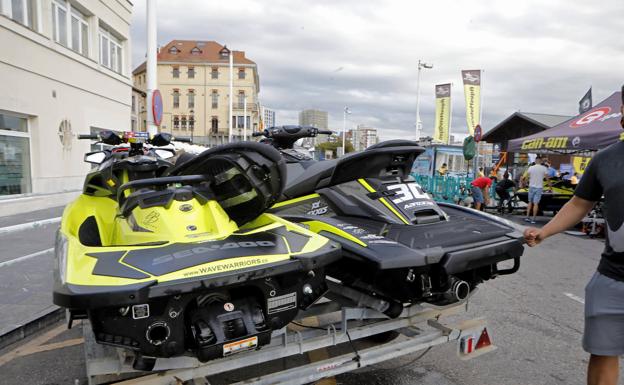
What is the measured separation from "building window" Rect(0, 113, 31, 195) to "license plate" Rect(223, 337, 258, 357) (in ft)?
37.4

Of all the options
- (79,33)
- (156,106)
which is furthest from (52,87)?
(156,106)

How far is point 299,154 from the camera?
A: 434cm

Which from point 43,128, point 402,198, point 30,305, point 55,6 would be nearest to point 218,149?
point 402,198

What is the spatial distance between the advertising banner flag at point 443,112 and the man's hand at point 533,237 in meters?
22.4

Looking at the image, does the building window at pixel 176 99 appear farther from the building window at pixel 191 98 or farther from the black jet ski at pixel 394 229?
the black jet ski at pixel 394 229

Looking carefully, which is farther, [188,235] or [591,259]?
[591,259]

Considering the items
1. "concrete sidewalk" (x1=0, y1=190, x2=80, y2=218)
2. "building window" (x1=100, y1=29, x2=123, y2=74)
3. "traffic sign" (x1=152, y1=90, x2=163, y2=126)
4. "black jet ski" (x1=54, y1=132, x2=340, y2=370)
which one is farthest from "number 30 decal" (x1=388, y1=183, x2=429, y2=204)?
"building window" (x1=100, y1=29, x2=123, y2=74)

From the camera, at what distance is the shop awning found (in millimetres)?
10391

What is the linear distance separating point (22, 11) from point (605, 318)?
1384 cm

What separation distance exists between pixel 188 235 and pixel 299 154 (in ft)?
7.46

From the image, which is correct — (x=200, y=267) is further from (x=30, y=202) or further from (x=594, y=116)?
(x=594, y=116)

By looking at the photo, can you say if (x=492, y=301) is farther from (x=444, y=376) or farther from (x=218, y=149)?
(x=218, y=149)

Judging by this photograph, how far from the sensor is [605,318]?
2.31 m

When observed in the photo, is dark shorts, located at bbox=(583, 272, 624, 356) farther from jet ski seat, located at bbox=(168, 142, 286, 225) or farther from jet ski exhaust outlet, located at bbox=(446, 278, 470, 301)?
jet ski seat, located at bbox=(168, 142, 286, 225)
